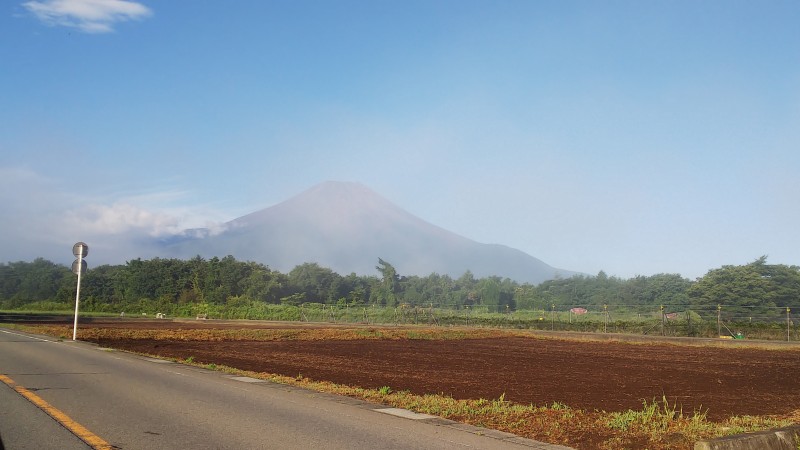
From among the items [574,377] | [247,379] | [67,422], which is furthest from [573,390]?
[67,422]

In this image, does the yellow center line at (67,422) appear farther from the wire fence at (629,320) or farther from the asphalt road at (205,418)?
the wire fence at (629,320)

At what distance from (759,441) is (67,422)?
6.50 meters

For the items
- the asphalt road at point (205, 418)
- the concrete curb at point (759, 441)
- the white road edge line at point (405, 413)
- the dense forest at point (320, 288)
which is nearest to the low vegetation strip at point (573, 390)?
the white road edge line at point (405, 413)

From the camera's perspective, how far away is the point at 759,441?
15.6ft

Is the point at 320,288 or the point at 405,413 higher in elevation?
the point at 320,288

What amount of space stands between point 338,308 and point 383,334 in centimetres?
3033

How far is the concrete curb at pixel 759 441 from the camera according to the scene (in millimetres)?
4484

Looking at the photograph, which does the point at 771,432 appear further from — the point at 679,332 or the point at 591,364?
the point at 679,332

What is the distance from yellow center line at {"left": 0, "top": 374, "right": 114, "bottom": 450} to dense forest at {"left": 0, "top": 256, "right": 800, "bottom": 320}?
5845 centimetres

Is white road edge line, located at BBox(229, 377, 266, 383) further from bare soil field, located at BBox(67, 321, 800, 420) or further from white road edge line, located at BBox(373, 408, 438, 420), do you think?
white road edge line, located at BBox(373, 408, 438, 420)

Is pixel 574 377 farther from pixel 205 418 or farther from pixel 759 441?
pixel 205 418

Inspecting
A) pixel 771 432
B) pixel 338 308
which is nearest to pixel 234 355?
pixel 771 432

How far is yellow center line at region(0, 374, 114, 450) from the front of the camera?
529 cm

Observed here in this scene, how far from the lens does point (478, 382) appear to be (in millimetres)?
11656
